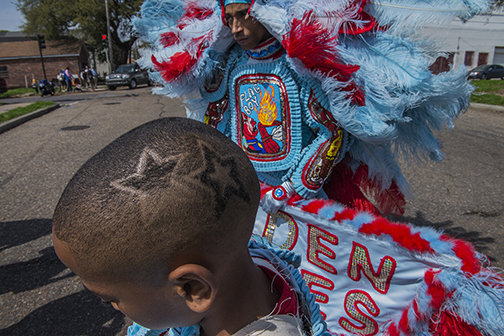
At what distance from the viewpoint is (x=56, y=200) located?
417 centimetres

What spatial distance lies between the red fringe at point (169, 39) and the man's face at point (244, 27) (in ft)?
1.47

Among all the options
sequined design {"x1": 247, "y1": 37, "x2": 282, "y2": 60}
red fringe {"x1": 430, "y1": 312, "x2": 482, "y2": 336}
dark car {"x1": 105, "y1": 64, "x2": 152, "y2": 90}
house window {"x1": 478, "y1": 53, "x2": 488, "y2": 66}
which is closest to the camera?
red fringe {"x1": 430, "y1": 312, "x2": 482, "y2": 336}

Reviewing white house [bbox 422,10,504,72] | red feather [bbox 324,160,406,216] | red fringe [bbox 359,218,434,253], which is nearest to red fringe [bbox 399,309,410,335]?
red fringe [bbox 359,218,434,253]

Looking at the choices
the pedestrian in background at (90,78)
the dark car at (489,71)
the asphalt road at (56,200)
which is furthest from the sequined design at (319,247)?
the dark car at (489,71)

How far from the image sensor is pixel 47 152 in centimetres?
623

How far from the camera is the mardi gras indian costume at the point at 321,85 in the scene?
160cm

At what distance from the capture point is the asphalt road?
230cm

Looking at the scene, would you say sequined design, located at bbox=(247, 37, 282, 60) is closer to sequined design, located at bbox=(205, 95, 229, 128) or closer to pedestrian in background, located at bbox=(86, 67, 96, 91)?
sequined design, located at bbox=(205, 95, 229, 128)

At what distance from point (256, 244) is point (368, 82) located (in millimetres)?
953

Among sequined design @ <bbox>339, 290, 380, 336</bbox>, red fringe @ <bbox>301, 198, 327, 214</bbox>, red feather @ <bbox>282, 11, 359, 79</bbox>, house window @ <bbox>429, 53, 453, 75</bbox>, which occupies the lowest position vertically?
sequined design @ <bbox>339, 290, 380, 336</bbox>

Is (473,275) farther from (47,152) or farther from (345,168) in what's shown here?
(47,152)

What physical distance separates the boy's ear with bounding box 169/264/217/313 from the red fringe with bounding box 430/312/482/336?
3.45 ft

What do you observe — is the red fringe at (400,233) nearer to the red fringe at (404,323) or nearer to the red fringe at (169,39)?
the red fringe at (404,323)

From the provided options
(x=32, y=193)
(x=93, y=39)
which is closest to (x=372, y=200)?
(x=32, y=193)
